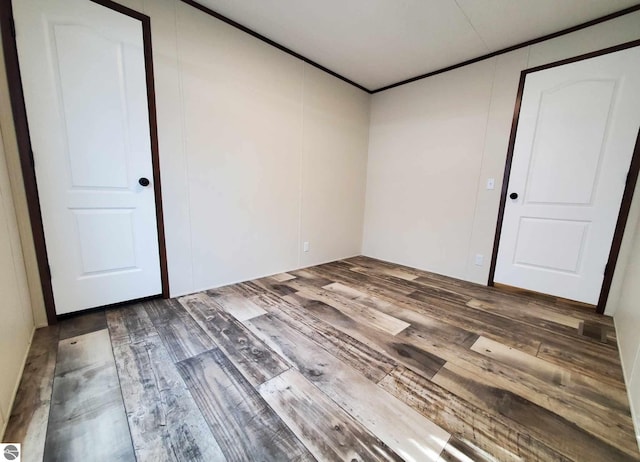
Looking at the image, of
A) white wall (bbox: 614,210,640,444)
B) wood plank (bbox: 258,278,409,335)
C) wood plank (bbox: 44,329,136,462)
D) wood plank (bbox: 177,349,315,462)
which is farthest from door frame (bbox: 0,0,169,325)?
white wall (bbox: 614,210,640,444)

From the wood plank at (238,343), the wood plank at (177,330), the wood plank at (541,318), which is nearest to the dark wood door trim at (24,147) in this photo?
the wood plank at (177,330)

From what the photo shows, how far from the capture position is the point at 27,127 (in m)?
1.56

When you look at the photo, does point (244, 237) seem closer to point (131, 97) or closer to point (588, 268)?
point (131, 97)

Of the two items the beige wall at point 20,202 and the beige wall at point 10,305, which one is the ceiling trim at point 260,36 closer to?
the beige wall at point 20,202

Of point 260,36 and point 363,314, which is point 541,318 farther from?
point 260,36

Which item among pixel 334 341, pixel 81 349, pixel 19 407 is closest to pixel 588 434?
pixel 334 341

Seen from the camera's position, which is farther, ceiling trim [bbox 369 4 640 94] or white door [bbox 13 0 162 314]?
ceiling trim [bbox 369 4 640 94]

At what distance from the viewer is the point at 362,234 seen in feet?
13.0

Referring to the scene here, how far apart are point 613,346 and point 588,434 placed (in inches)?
43.2

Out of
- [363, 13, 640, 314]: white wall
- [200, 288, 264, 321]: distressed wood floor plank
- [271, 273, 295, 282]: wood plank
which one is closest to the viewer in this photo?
[200, 288, 264, 321]: distressed wood floor plank

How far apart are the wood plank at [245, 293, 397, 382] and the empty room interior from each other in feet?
0.08

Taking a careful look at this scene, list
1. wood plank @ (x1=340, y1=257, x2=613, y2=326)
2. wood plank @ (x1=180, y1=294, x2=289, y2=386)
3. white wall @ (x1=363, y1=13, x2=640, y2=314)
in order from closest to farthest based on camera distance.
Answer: wood plank @ (x1=180, y1=294, x2=289, y2=386) → wood plank @ (x1=340, y1=257, x2=613, y2=326) → white wall @ (x1=363, y1=13, x2=640, y2=314)

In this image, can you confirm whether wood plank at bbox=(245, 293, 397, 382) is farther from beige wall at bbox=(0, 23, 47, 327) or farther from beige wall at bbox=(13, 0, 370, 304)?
beige wall at bbox=(0, 23, 47, 327)

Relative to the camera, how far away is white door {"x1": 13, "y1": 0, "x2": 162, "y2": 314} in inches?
61.8
